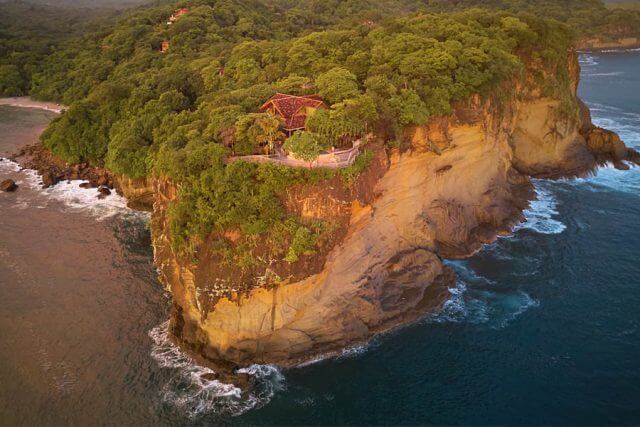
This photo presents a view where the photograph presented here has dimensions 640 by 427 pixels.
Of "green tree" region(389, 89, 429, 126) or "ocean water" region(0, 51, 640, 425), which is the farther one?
"green tree" region(389, 89, 429, 126)

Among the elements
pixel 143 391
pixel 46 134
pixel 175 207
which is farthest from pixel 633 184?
pixel 46 134

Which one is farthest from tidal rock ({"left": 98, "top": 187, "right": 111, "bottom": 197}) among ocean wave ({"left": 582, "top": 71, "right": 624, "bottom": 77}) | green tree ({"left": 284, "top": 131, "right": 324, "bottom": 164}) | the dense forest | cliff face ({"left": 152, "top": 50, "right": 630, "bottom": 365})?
ocean wave ({"left": 582, "top": 71, "right": 624, "bottom": 77})

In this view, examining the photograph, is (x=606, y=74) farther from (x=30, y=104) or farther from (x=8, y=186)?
(x=30, y=104)

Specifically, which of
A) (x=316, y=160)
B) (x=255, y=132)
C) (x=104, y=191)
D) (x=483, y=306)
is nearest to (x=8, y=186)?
(x=104, y=191)

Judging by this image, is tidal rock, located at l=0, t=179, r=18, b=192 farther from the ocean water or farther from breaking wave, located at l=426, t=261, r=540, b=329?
breaking wave, located at l=426, t=261, r=540, b=329

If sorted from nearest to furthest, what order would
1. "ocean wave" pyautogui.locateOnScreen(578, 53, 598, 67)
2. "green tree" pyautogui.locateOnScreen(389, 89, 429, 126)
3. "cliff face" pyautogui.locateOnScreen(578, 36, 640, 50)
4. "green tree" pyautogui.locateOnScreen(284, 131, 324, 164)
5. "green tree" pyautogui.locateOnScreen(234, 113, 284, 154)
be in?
"green tree" pyautogui.locateOnScreen(284, 131, 324, 164)
"green tree" pyautogui.locateOnScreen(234, 113, 284, 154)
"green tree" pyautogui.locateOnScreen(389, 89, 429, 126)
"ocean wave" pyautogui.locateOnScreen(578, 53, 598, 67)
"cliff face" pyautogui.locateOnScreen(578, 36, 640, 50)

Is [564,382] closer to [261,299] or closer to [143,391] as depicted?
[261,299]
